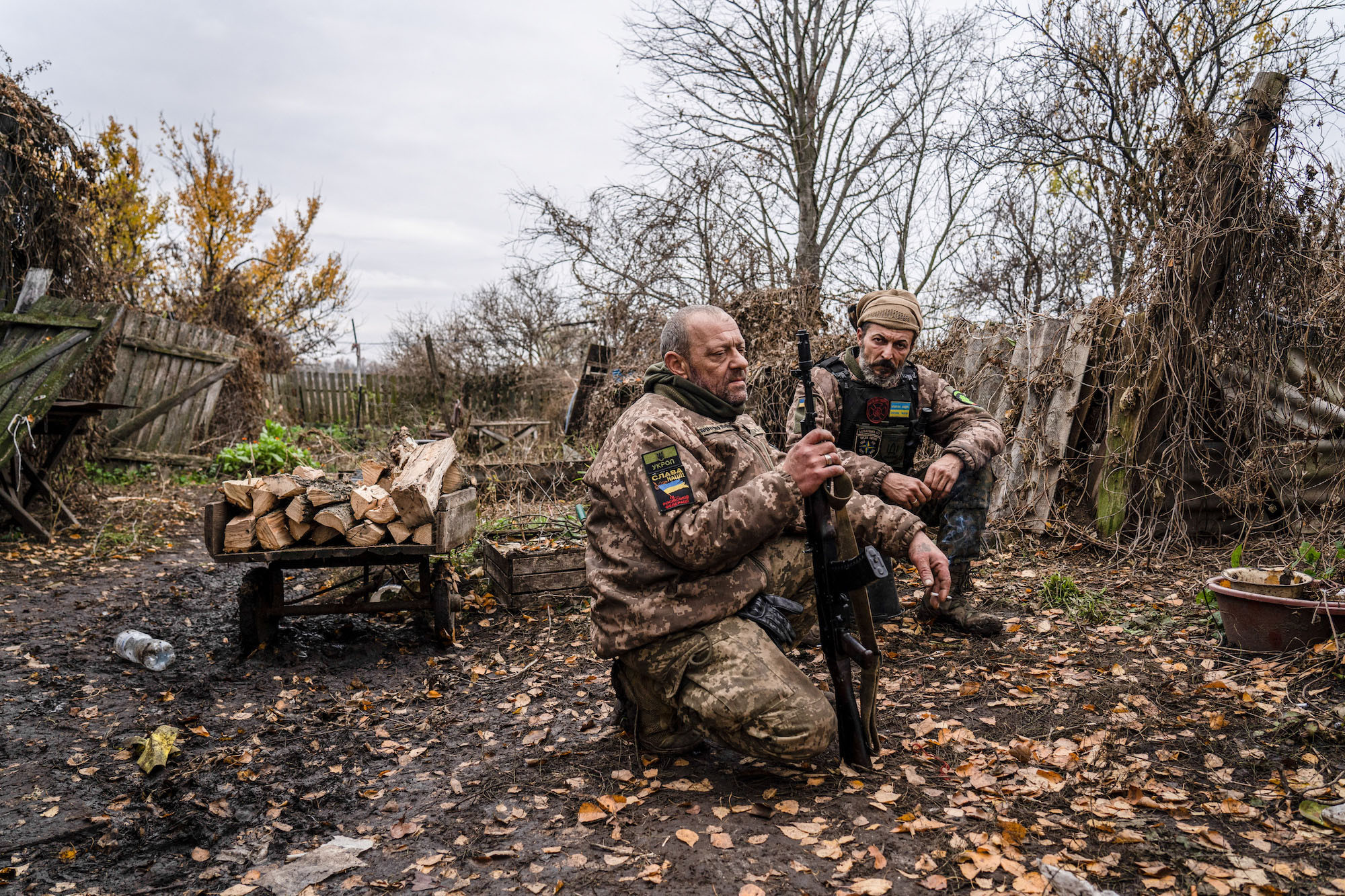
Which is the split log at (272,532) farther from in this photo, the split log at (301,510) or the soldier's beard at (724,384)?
the soldier's beard at (724,384)

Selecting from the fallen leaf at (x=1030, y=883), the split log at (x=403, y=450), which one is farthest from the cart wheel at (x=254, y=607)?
the fallen leaf at (x=1030, y=883)

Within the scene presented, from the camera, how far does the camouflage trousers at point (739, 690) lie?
275 centimetres

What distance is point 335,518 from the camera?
14.6ft

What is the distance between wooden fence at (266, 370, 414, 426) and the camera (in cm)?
1667

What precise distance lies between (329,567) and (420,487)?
Answer: 779mm

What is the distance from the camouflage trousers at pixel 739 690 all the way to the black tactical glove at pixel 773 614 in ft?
0.11

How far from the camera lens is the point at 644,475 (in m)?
2.87

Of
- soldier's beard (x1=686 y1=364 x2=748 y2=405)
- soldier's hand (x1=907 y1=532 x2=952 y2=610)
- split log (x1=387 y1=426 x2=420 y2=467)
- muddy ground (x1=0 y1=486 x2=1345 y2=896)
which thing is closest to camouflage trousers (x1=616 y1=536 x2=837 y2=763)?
muddy ground (x1=0 y1=486 x2=1345 y2=896)

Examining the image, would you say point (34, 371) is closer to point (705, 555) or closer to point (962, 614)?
point (705, 555)

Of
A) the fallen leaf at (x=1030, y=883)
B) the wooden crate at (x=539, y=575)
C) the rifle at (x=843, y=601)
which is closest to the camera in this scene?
the fallen leaf at (x=1030, y=883)

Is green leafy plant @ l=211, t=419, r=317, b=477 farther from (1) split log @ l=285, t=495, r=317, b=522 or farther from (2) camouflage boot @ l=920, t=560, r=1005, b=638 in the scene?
(2) camouflage boot @ l=920, t=560, r=1005, b=638

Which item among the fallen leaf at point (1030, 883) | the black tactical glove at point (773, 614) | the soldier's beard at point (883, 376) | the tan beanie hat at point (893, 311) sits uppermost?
the tan beanie hat at point (893, 311)

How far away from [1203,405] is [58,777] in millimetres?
6923

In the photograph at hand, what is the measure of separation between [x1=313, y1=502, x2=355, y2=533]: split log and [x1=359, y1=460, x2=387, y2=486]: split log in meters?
0.55
